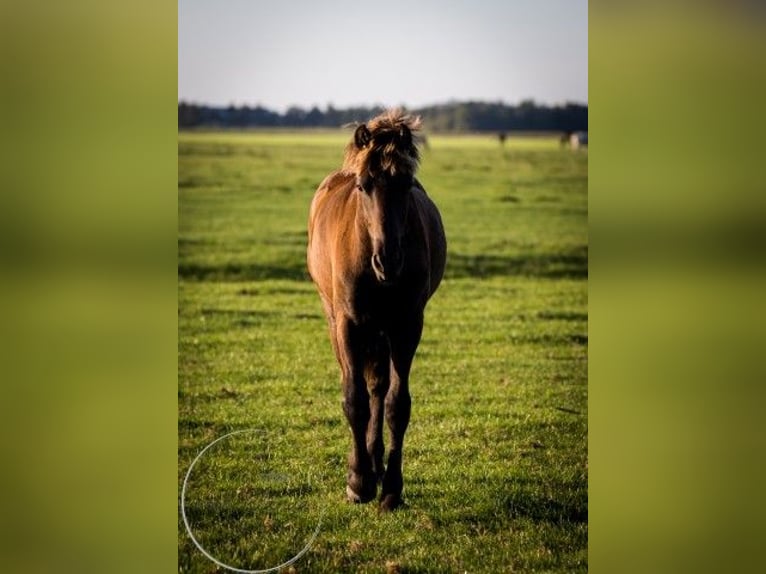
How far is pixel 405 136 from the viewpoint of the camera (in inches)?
170

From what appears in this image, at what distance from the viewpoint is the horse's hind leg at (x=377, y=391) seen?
4.81 meters

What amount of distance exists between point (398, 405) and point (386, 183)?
49.3 inches

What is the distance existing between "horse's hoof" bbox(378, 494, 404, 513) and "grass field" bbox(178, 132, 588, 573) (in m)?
0.05

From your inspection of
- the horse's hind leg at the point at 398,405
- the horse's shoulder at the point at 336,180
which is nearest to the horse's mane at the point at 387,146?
the horse's shoulder at the point at 336,180

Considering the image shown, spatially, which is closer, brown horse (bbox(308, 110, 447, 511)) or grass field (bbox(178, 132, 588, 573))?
brown horse (bbox(308, 110, 447, 511))

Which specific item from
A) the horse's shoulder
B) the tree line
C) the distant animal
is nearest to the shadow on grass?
the distant animal

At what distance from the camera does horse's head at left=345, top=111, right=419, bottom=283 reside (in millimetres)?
4172

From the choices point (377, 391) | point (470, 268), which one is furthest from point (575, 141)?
point (377, 391)

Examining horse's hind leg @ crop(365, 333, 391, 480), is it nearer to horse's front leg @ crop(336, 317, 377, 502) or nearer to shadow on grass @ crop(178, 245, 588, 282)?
horse's front leg @ crop(336, 317, 377, 502)

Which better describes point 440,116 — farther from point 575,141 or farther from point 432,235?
point 432,235
